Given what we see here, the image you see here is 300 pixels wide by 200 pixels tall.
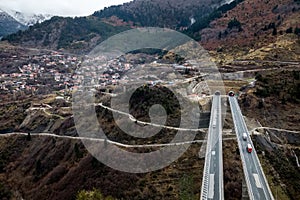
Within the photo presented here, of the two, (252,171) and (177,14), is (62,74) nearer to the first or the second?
(252,171)

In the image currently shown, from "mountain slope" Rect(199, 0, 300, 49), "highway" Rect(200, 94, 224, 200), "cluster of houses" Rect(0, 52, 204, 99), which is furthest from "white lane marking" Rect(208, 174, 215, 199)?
"mountain slope" Rect(199, 0, 300, 49)

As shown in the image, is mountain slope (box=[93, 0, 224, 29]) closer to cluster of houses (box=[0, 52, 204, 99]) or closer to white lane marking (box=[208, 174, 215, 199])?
cluster of houses (box=[0, 52, 204, 99])

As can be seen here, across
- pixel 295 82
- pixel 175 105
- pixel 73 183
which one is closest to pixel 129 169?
pixel 73 183

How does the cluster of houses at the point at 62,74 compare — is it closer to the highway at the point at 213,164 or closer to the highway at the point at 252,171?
the highway at the point at 213,164

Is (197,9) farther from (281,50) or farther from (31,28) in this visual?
(281,50)

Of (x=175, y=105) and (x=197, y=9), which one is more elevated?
(x=197, y=9)

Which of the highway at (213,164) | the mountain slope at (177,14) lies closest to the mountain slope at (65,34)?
the mountain slope at (177,14)
